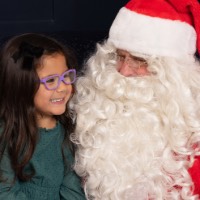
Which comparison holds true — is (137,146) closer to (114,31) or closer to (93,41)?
(114,31)

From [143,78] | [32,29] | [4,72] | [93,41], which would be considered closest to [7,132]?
[4,72]

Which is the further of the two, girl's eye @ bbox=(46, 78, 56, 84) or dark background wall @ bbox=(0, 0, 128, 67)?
dark background wall @ bbox=(0, 0, 128, 67)

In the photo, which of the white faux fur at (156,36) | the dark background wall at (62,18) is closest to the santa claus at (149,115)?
the white faux fur at (156,36)

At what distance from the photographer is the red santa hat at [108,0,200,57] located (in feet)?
4.60

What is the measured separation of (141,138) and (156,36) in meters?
0.33

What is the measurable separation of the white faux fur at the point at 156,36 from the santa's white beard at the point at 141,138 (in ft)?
0.27

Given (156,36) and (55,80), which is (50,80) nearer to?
(55,80)

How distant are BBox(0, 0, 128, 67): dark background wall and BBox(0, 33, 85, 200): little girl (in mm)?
1223

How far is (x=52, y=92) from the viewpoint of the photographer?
1399 mm

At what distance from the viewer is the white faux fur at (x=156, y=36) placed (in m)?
1.40

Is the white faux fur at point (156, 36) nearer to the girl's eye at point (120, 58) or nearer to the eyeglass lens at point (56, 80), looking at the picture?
the girl's eye at point (120, 58)

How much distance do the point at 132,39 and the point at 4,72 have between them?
0.42 metres

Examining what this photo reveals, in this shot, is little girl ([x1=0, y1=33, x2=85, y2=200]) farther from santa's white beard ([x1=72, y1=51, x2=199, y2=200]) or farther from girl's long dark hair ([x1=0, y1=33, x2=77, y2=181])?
santa's white beard ([x1=72, y1=51, x2=199, y2=200])

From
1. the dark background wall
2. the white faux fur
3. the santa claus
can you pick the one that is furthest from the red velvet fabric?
the dark background wall
